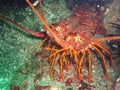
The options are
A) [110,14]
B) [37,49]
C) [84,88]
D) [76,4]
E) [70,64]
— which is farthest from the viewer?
[76,4]

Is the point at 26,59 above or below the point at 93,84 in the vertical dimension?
above

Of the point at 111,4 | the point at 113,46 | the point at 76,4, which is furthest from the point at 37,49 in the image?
the point at 111,4

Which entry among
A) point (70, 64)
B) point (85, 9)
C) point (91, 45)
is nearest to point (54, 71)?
point (70, 64)

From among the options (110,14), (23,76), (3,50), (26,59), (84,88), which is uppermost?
(110,14)

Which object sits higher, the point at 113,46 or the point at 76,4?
the point at 76,4

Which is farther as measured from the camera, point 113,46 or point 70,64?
point 113,46

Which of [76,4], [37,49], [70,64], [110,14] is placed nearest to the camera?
[70,64]

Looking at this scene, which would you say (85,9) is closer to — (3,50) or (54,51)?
(54,51)

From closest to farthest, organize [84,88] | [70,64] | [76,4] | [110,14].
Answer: [84,88], [70,64], [110,14], [76,4]

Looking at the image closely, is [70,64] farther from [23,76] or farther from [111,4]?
[111,4]
